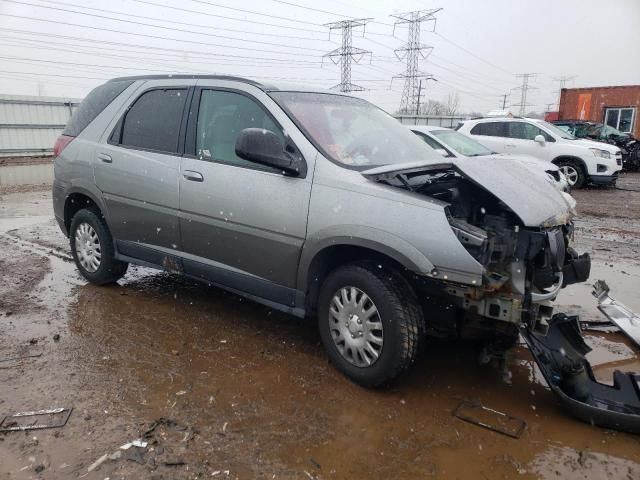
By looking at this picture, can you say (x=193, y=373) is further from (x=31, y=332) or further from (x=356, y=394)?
(x=31, y=332)

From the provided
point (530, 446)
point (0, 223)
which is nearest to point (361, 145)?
point (530, 446)

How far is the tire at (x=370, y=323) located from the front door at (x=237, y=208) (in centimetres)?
37

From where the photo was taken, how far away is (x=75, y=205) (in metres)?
5.04

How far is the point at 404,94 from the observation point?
149 feet

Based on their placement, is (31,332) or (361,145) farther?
(31,332)

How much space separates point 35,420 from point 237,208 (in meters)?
1.77

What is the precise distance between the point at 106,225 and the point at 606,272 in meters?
5.50

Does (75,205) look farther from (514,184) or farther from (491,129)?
(491,129)

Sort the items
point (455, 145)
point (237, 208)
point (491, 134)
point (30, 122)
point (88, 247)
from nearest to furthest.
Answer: point (237, 208) < point (88, 247) < point (455, 145) < point (491, 134) < point (30, 122)

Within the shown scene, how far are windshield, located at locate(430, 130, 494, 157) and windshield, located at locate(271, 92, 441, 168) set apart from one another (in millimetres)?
4961

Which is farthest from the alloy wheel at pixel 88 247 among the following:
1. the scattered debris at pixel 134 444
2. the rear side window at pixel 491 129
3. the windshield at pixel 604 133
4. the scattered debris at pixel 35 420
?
the windshield at pixel 604 133

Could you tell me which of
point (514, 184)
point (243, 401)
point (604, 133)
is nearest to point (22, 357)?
point (243, 401)

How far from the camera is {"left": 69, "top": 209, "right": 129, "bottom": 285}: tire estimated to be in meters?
4.72

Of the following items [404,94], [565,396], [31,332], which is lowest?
[31,332]
